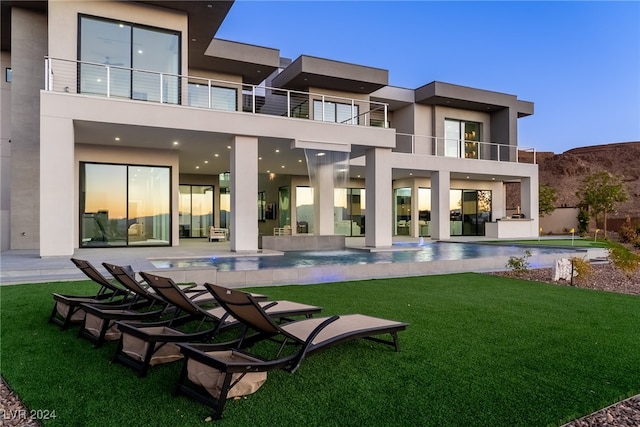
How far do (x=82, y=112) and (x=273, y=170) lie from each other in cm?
1169

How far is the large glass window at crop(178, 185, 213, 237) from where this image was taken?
25.2 metres

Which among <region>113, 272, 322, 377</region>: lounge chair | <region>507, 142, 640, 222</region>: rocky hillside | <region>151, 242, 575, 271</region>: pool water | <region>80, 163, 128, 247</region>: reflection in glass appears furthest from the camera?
<region>507, 142, 640, 222</region>: rocky hillside

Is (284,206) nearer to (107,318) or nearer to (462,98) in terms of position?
(462,98)

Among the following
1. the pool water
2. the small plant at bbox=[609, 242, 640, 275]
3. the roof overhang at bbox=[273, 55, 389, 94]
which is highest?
the roof overhang at bbox=[273, 55, 389, 94]

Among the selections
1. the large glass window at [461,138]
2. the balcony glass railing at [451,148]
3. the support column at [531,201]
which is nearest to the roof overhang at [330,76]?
the balcony glass railing at [451,148]

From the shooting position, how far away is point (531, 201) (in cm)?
2648

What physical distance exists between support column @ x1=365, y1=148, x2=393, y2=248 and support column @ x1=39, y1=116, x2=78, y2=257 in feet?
32.8

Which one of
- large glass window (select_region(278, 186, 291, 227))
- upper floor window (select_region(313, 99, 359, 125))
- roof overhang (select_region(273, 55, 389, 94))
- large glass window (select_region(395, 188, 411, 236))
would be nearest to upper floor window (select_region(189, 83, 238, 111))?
roof overhang (select_region(273, 55, 389, 94))

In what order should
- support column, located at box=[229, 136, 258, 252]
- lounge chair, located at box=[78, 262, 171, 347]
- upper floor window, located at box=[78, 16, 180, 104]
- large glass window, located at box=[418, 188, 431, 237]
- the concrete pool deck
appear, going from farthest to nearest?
large glass window, located at box=[418, 188, 431, 237]
support column, located at box=[229, 136, 258, 252]
upper floor window, located at box=[78, 16, 180, 104]
the concrete pool deck
lounge chair, located at box=[78, 262, 171, 347]

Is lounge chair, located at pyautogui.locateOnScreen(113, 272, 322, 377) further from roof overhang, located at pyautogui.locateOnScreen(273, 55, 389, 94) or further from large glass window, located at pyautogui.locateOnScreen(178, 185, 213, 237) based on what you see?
large glass window, located at pyautogui.locateOnScreen(178, 185, 213, 237)

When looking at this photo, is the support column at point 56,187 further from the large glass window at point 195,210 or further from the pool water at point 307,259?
the large glass window at point 195,210

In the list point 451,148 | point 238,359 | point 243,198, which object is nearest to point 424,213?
point 451,148

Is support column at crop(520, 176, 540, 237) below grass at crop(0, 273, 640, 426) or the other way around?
the other way around

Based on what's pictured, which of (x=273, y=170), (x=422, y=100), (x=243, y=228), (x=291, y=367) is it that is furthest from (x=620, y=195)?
(x=291, y=367)
